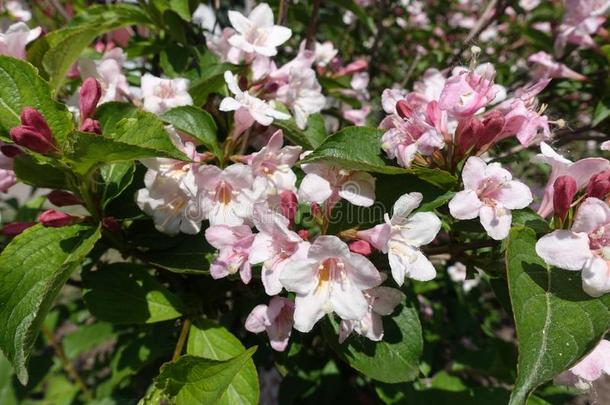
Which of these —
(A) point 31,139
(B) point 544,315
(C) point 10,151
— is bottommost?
(B) point 544,315

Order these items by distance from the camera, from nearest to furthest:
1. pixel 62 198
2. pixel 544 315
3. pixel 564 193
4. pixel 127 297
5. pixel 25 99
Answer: pixel 544 315
pixel 564 193
pixel 25 99
pixel 62 198
pixel 127 297

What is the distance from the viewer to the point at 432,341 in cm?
212

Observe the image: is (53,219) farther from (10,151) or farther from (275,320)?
(275,320)

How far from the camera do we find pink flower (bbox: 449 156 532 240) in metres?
0.94

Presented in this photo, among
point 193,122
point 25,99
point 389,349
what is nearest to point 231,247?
point 193,122

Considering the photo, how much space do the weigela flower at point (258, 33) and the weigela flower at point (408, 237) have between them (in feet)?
1.96

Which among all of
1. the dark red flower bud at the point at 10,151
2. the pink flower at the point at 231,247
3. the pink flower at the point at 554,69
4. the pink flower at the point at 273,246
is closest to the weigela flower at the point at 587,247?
the pink flower at the point at 273,246

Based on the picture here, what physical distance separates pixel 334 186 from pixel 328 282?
22cm

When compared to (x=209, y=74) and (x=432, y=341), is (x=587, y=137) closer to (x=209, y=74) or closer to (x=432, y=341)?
(x=432, y=341)

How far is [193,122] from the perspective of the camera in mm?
1155

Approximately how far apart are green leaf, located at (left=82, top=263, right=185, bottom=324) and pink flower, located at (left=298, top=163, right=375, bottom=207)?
0.51 metres

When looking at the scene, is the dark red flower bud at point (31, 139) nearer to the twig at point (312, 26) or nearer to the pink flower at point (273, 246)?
the pink flower at point (273, 246)

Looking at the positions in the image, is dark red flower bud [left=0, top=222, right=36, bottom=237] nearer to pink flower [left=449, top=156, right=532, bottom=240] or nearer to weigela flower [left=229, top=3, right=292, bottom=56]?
weigela flower [left=229, top=3, right=292, bottom=56]

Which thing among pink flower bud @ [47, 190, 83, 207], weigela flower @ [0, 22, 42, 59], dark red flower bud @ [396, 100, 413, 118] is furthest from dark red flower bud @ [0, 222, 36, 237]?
dark red flower bud @ [396, 100, 413, 118]
